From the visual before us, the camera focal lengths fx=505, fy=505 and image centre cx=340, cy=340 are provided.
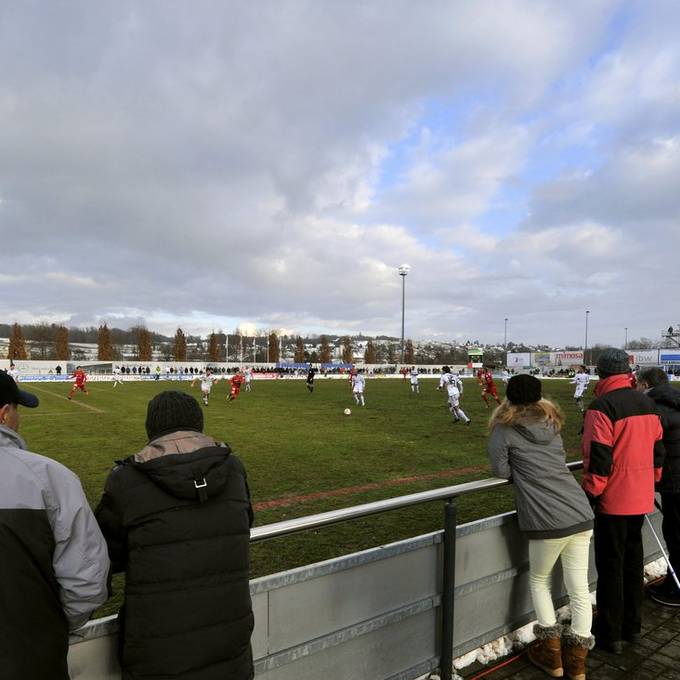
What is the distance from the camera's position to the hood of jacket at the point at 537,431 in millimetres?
3062

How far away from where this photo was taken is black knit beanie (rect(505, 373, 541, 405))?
10.2 ft

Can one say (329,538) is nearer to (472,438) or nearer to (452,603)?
(452,603)

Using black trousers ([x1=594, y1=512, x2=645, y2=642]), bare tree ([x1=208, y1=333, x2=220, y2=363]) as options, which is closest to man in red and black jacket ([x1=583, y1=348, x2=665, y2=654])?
black trousers ([x1=594, y1=512, x2=645, y2=642])

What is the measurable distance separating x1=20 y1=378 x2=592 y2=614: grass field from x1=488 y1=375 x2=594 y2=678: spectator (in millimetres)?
2595

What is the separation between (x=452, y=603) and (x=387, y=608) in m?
0.46

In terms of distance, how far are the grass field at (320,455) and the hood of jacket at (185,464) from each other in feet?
10.4

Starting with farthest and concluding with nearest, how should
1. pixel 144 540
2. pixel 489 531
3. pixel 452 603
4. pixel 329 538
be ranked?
pixel 329 538
pixel 489 531
pixel 452 603
pixel 144 540

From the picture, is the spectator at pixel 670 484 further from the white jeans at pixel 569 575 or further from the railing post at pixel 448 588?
the railing post at pixel 448 588

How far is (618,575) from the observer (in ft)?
11.1

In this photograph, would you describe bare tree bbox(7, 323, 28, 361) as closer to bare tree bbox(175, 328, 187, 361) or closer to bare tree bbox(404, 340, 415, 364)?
bare tree bbox(175, 328, 187, 361)

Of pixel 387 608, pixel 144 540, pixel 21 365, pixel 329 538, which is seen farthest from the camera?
pixel 21 365

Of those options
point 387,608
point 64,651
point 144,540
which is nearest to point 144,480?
point 144,540

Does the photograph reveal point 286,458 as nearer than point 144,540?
No

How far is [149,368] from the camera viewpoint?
2596 inches
